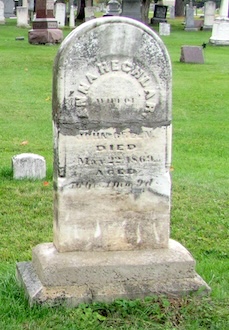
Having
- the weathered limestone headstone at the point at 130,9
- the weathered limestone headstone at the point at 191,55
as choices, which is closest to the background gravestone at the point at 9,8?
the weathered limestone headstone at the point at 130,9

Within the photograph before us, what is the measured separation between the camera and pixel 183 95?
14391 mm

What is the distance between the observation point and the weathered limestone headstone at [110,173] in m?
4.37

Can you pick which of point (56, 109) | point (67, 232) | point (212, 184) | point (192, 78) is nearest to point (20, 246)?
point (67, 232)

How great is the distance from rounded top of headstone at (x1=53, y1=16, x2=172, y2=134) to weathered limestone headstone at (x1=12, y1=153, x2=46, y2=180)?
305 cm

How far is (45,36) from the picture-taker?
76.7 feet

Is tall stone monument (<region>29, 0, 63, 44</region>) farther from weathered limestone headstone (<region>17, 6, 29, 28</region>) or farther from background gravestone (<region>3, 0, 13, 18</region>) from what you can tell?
background gravestone (<region>3, 0, 13, 18</region>)

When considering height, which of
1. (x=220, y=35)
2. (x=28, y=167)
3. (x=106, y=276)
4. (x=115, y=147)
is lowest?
(x=220, y=35)

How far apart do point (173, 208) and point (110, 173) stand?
2.37 metres

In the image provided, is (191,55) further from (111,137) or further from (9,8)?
(9,8)

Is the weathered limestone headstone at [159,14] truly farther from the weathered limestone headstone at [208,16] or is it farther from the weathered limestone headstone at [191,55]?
the weathered limestone headstone at [191,55]

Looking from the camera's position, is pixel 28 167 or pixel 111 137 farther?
pixel 28 167

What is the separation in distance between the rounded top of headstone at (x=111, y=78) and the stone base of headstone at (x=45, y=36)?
19.4 metres

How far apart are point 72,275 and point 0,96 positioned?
9.67m

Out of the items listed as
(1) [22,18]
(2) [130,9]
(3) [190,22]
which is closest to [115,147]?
(2) [130,9]
